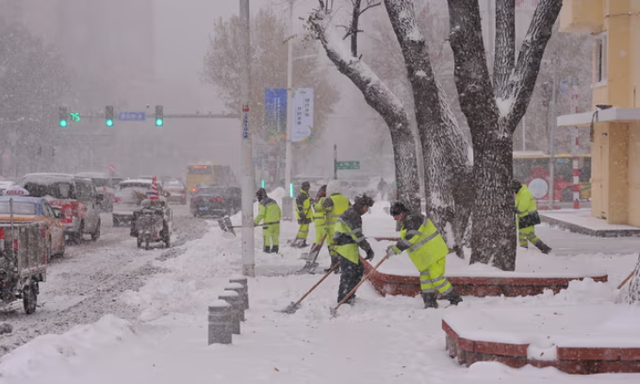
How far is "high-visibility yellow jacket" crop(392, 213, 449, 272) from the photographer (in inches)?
424

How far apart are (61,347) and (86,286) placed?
22.7 feet

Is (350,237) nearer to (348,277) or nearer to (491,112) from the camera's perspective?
(348,277)

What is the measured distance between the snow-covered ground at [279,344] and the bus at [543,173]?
2436 centimetres

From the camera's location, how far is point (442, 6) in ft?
177

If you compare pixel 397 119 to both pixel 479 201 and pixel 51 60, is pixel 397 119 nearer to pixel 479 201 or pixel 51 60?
pixel 479 201

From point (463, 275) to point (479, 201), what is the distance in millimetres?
1511

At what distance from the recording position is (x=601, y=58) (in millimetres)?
27109

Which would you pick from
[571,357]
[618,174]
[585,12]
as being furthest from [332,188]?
[585,12]

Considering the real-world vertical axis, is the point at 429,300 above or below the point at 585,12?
below

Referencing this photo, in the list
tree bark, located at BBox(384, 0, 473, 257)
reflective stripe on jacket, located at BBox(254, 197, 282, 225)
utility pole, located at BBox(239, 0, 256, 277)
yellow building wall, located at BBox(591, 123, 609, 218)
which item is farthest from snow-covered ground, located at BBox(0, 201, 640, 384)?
yellow building wall, located at BBox(591, 123, 609, 218)

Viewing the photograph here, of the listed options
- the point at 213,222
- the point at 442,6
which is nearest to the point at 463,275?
the point at 213,222

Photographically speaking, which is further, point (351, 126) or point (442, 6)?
point (351, 126)

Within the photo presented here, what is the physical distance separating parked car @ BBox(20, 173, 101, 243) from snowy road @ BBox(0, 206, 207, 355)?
49cm

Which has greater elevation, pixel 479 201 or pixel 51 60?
pixel 51 60
